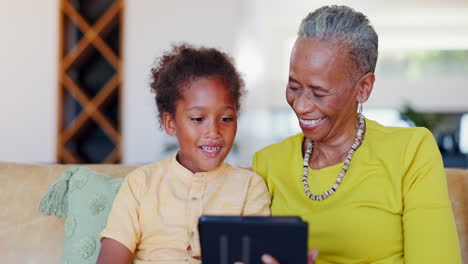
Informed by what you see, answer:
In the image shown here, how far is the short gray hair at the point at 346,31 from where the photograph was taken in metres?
1.24

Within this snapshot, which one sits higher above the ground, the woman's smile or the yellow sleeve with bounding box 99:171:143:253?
the woman's smile

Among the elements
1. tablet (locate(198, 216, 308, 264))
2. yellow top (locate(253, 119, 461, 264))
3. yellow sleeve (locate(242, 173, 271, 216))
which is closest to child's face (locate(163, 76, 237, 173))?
yellow sleeve (locate(242, 173, 271, 216))

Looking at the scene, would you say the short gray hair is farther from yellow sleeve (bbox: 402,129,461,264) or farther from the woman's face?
yellow sleeve (bbox: 402,129,461,264)

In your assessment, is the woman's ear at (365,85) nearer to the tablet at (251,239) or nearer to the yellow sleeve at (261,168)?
A: the yellow sleeve at (261,168)

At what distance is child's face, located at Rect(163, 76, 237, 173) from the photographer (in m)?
1.27

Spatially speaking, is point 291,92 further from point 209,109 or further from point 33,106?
point 33,106

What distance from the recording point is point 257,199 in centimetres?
132

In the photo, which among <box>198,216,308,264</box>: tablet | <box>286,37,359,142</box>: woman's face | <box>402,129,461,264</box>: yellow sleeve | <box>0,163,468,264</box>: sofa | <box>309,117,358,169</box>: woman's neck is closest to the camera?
<box>198,216,308,264</box>: tablet

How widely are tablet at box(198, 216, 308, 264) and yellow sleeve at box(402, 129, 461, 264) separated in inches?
13.5

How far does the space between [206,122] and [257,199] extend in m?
0.24

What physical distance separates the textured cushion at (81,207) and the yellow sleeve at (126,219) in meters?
0.20

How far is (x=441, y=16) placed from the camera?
402 centimetres

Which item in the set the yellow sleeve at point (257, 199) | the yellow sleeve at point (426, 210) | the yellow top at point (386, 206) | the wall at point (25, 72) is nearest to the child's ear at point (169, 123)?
the yellow sleeve at point (257, 199)

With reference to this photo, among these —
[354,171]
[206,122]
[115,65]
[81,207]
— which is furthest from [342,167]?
[115,65]
